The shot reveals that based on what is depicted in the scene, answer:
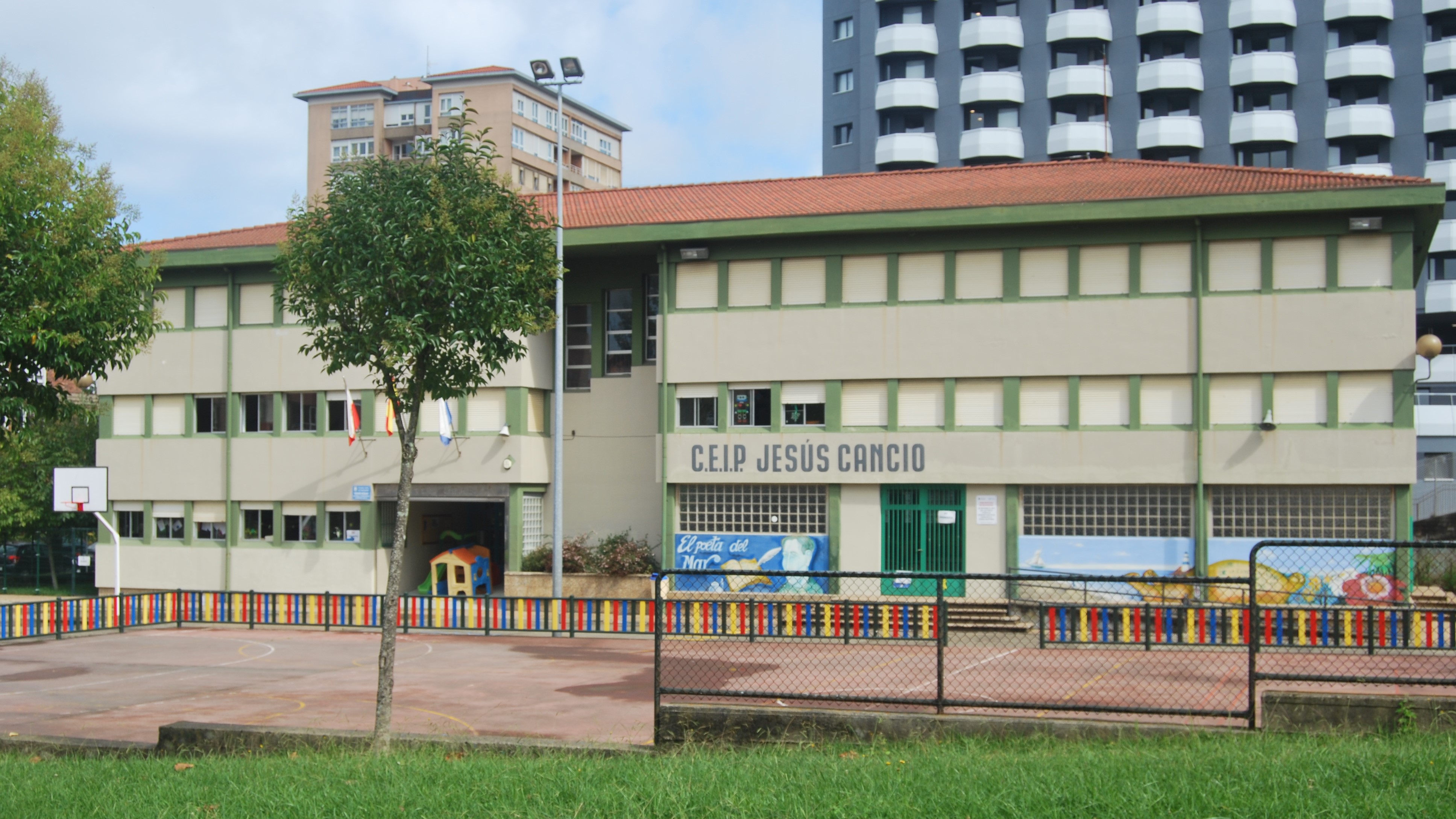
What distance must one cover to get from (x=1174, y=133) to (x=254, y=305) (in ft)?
154

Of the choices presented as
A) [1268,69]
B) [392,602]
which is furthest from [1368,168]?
[392,602]

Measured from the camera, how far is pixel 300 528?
33.8 metres

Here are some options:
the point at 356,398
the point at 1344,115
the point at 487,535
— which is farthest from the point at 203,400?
the point at 1344,115

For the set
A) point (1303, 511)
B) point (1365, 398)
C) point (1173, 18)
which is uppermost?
point (1173, 18)

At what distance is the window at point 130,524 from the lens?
3538cm

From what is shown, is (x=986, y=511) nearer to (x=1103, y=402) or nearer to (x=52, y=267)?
(x=1103, y=402)

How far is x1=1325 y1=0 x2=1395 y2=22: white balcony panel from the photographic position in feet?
198

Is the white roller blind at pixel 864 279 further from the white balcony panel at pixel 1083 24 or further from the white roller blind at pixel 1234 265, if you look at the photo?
the white balcony panel at pixel 1083 24

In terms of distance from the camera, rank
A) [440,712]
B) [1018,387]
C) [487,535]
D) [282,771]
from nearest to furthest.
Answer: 1. [282,771]
2. [440,712]
3. [1018,387]
4. [487,535]

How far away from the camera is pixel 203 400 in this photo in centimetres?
3488

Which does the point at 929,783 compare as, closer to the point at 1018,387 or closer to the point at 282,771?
the point at 282,771

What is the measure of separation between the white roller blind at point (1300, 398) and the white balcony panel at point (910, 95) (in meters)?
42.3

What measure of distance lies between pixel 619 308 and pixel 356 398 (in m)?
7.36

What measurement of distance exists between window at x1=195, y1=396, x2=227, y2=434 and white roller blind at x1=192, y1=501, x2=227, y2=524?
1988mm
